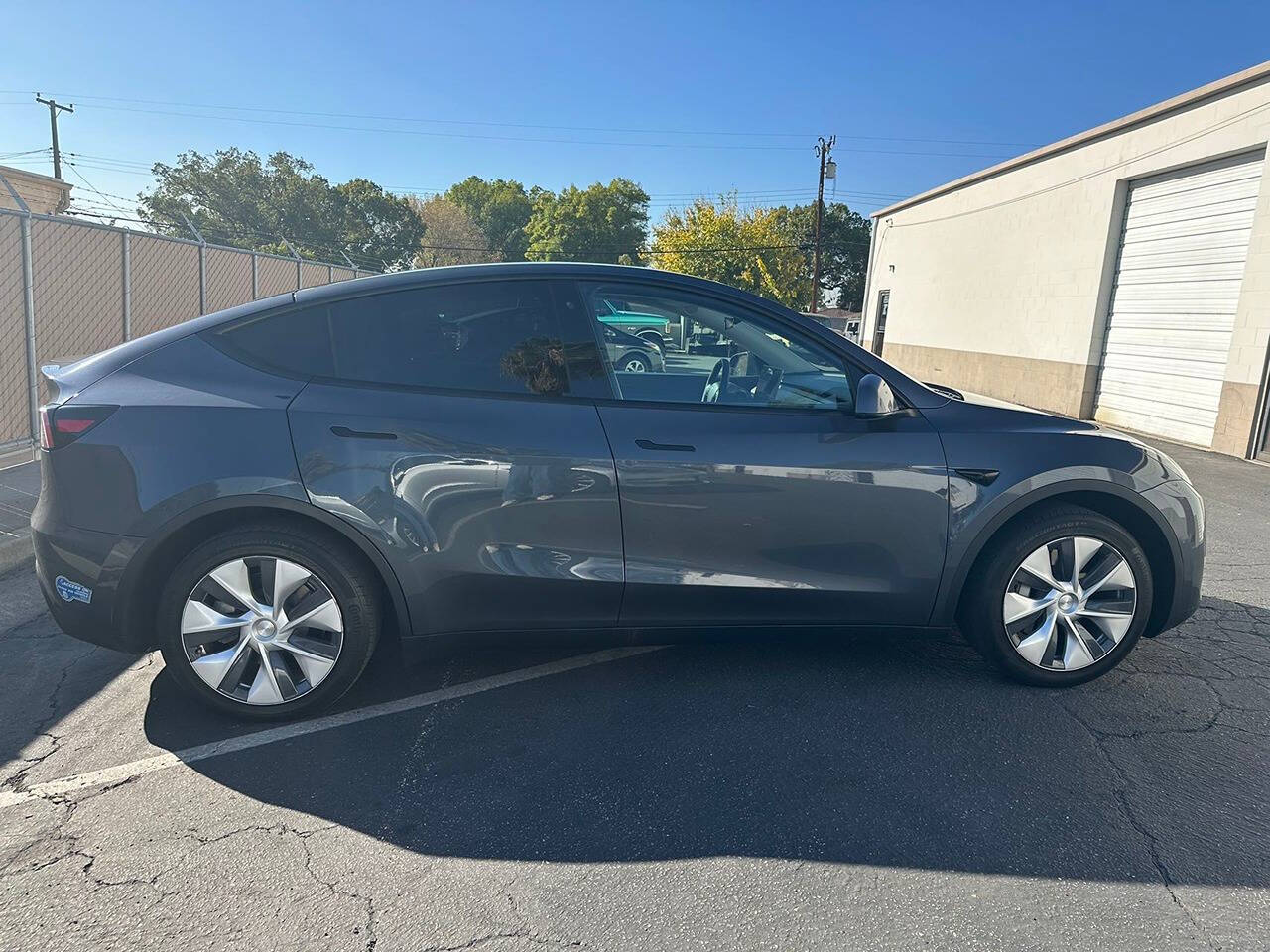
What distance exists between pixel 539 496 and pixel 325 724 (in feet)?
3.97

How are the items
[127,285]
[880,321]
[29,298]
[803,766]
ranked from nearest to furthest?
[803,766] < [29,298] < [127,285] < [880,321]

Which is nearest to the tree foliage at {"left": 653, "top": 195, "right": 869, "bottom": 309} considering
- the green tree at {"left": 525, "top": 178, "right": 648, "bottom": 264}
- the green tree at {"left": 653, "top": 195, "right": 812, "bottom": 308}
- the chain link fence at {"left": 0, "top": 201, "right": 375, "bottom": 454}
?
the green tree at {"left": 653, "top": 195, "right": 812, "bottom": 308}

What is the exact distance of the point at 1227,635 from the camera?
14.0 ft

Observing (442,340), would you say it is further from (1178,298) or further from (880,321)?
(880,321)

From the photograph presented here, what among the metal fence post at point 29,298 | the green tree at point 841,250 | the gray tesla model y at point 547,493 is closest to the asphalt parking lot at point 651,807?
the gray tesla model y at point 547,493

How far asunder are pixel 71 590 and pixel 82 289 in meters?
7.26

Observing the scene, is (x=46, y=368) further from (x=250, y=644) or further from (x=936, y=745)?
(x=936, y=745)

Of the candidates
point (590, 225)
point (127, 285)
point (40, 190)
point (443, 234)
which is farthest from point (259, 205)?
point (127, 285)

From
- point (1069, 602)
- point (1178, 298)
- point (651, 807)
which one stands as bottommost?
point (651, 807)

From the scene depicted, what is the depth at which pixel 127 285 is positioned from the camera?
29.6ft

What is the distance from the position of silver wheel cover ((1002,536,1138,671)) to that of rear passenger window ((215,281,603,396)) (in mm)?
1957

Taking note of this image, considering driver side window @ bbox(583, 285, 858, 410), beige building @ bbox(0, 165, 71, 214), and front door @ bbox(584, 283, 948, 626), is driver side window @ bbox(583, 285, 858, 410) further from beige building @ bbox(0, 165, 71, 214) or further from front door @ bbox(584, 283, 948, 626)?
beige building @ bbox(0, 165, 71, 214)

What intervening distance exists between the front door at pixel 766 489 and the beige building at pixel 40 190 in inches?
812

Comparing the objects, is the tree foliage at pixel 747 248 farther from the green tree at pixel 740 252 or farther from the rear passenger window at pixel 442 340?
the rear passenger window at pixel 442 340
